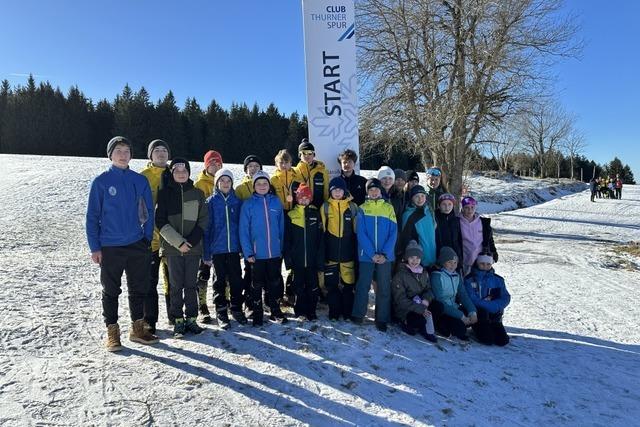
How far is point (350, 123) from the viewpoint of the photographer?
6.70 meters

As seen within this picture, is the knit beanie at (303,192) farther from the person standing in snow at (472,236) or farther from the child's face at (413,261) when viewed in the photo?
the person standing in snow at (472,236)

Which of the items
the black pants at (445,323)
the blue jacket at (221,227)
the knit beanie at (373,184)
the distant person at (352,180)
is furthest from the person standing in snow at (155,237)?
the black pants at (445,323)

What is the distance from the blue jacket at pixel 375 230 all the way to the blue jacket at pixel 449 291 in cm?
75

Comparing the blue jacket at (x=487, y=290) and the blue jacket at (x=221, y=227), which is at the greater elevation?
the blue jacket at (x=221, y=227)

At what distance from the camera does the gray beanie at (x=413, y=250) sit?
18.1 feet

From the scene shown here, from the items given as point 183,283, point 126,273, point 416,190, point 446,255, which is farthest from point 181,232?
point 446,255

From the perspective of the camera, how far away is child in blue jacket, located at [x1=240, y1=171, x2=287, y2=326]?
5141 millimetres

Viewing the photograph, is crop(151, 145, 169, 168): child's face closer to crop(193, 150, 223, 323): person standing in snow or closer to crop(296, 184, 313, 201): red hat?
crop(193, 150, 223, 323): person standing in snow

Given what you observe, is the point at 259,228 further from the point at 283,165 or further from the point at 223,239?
the point at 283,165

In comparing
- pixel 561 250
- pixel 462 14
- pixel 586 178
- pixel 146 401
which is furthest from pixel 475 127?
pixel 586 178

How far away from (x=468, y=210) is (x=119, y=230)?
178 inches

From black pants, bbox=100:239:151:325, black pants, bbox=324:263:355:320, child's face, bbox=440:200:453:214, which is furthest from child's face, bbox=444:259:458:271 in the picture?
black pants, bbox=100:239:151:325

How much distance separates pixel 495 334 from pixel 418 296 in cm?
114

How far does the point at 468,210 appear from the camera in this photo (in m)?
6.10
